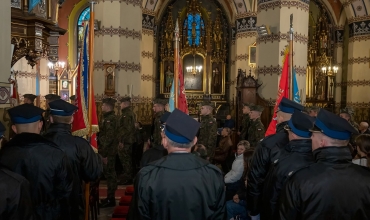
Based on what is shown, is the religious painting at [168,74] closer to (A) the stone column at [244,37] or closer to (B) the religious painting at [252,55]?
(A) the stone column at [244,37]

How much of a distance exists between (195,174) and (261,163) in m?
1.88

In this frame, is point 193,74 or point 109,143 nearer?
point 109,143

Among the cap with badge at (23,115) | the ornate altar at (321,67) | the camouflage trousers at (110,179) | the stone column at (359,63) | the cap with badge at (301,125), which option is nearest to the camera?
the cap with badge at (23,115)

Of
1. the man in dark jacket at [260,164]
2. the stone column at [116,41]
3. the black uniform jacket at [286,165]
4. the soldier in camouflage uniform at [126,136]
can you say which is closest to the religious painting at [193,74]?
the stone column at [116,41]

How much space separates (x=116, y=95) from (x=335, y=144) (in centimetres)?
884

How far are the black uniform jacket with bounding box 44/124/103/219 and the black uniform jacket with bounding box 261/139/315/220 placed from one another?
191cm

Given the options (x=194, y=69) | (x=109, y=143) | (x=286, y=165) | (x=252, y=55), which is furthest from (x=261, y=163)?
(x=194, y=69)

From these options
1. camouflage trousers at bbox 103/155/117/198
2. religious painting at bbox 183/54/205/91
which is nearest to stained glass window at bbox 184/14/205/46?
religious painting at bbox 183/54/205/91

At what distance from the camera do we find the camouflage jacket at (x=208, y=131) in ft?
25.3

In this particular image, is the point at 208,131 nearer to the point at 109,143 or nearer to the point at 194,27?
the point at 109,143

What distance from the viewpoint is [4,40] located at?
4.36m

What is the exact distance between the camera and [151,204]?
2285mm

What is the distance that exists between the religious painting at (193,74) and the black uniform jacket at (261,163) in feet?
53.1

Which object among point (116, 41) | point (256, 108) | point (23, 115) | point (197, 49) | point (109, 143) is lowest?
point (109, 143)
